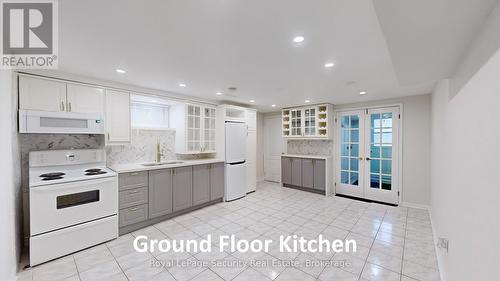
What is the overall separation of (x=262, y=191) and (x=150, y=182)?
9.56ft

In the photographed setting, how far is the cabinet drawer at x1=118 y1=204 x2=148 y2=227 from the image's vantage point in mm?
2832

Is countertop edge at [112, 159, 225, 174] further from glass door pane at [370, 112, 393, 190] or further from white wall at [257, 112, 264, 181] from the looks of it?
glass door pane at [370, 112, 393, 190]

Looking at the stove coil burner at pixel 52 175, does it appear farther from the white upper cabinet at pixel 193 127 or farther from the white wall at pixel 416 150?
the white wall at pixel 416 150

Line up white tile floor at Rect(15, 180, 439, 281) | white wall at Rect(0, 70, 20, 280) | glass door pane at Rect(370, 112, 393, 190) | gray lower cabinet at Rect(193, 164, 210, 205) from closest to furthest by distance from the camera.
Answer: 1. white wall at Rect(0, 70, 20, 280)
2. white tile floor at Rect(15, 180, 439, 281)
3. gray lower cabinet at Rect(193, 164, 210, 205)
4. glass door pane at Rect(370, 112, 393, 190)

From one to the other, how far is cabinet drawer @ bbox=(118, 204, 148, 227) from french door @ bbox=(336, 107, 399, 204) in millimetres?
4334

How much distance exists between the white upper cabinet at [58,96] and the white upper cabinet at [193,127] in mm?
1318

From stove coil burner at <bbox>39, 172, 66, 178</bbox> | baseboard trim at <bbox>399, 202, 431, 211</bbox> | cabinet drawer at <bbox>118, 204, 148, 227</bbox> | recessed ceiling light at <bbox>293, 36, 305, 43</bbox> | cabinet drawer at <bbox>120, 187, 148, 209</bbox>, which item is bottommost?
baseboard trim at <bbox>399, 202, 431, 211</bbox>

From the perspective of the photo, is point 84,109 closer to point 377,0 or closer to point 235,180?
point 235,180

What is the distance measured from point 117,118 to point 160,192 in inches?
54.3

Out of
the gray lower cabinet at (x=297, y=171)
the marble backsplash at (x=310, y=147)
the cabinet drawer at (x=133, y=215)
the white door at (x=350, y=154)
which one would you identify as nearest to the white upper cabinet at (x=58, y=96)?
the cabinet drawer at (x=133, y=215)

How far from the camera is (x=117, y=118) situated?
310 cm

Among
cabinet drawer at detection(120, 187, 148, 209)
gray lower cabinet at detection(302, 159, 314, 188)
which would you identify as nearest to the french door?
gray lower cabinet at detection(302, 159, 314, 188)

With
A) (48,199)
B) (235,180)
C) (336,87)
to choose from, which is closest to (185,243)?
(48,199)

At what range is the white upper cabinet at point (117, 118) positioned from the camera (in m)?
3.02
